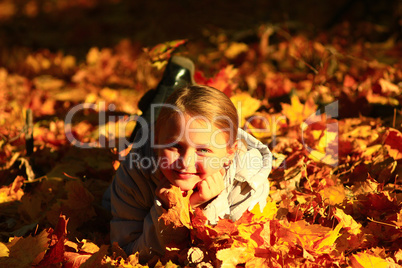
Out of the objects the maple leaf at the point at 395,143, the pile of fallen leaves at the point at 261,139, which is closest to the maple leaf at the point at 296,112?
the pile of fallen leaves at the point at 261,139

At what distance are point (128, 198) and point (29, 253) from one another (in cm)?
52

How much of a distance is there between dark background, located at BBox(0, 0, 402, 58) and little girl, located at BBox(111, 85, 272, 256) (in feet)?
10.7

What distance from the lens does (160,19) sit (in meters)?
6.97

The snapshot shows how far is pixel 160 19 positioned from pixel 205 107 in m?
5.46

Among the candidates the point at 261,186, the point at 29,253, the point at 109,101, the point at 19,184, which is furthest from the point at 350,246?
the point at 109,101

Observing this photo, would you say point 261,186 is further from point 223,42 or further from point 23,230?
point 223,42

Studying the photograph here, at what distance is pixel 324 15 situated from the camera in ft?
19.9

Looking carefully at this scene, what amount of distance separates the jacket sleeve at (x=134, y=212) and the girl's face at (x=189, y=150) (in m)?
0.21

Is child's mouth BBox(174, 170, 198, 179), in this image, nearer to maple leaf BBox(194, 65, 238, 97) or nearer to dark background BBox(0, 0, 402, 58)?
maple leaf BBox(194, 65, 238, 97)

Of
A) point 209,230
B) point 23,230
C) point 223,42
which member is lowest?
point 23,230

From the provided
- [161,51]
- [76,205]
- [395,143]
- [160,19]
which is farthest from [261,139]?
[160,19]

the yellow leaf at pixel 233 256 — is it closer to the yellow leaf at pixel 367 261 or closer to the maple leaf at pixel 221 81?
the yellow leaf at pixel 367 261

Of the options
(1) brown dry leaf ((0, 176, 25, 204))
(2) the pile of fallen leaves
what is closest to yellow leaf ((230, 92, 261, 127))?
(2) the pile of fallen leaves

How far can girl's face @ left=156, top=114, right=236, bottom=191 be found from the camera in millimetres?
1847
